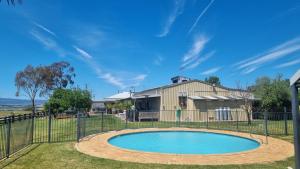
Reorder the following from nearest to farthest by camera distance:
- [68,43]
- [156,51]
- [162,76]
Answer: [156,51]
[68,43]
[162,76]

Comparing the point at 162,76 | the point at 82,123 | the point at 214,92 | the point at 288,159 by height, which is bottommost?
the point at 288,159

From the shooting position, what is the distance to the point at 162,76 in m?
43.5

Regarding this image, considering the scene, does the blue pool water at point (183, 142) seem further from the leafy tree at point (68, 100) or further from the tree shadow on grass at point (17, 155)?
the leafy tree at point (68, 100)

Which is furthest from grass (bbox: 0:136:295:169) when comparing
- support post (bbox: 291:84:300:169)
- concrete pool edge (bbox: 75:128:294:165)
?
support post (bbox: 291:84:300:169)

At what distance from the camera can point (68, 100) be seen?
31.0m

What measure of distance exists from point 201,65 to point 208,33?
13.4m

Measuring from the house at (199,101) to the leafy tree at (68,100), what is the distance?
10.3 meters

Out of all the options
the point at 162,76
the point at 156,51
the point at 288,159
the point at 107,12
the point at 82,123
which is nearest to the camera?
the point at 288,159

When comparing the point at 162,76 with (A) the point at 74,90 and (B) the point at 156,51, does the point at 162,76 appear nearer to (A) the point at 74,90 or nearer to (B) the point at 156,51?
(B) the point at 156,51

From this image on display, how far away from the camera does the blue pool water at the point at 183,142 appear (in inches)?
512

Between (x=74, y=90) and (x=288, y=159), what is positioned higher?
(x=74, y=90)

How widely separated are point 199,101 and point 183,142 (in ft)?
36.2

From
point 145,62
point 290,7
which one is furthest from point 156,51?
point 290,7

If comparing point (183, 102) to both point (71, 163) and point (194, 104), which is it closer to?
point (194, 104)
